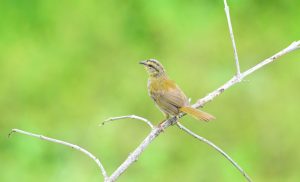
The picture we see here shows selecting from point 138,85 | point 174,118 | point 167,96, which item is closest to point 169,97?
point 167,96

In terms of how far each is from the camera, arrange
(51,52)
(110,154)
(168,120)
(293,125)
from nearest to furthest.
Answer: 1. (168,120)
2. (110,154)
3. (293,125)
4. (51,52)

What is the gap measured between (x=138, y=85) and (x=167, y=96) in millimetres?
3658

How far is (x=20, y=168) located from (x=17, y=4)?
2509 millimetres

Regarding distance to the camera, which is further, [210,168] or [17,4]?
[17,4]

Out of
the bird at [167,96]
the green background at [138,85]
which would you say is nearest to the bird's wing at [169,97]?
the bird at [167,96]

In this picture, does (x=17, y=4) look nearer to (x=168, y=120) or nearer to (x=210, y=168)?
(x=210, y=168)

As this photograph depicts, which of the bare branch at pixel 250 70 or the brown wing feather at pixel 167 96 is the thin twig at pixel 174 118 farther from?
the brown wing feather at pixel 167 96

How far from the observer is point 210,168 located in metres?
8.81

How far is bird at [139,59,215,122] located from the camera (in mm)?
5355

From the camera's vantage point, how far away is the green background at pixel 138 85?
8844 millimetres

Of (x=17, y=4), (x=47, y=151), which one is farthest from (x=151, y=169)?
(x=17, y=4)

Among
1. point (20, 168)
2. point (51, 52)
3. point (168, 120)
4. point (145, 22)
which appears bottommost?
point (168, 120)

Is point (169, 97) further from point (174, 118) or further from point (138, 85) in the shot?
point (138, 85)

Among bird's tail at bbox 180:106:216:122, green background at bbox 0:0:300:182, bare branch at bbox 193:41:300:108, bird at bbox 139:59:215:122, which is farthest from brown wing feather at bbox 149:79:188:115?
green background at bbox 0:0:300:182
